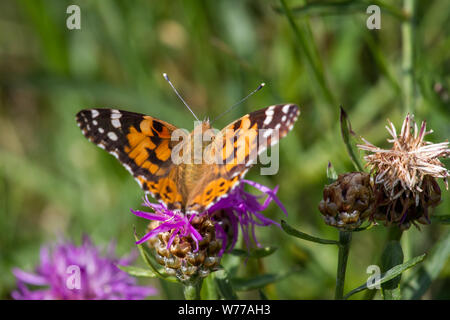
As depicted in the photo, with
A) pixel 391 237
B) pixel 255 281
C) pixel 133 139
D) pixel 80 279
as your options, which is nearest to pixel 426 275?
pixel 391 237

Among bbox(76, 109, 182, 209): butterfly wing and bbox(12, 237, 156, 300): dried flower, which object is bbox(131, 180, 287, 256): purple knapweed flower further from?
bbox(12, 237, 156, 300): dried flower

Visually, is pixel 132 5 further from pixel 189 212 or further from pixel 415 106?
pixel 189 212

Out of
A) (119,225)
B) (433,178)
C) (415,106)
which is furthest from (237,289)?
(119,225)

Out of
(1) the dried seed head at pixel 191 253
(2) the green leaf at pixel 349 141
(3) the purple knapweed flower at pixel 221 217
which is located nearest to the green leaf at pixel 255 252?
(3) the purple knapweed flower at pixel 221 217

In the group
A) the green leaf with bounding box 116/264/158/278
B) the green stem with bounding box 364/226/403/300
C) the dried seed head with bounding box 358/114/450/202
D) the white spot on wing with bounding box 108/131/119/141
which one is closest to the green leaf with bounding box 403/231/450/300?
the green stem with bounding box 364/226/403/300

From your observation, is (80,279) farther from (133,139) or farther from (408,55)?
(408,55)

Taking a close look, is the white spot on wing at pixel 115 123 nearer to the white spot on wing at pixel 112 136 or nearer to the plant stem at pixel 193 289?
the white spot on wing at pixel 112 136
